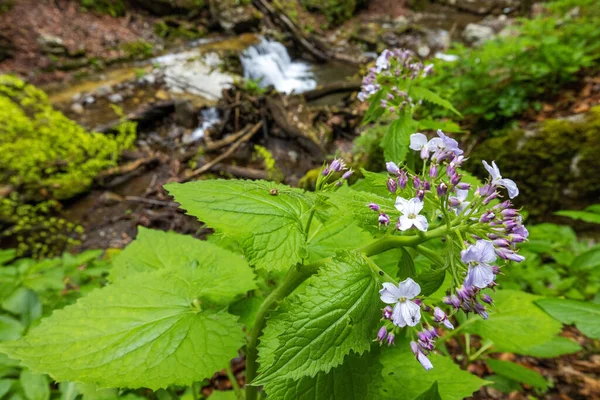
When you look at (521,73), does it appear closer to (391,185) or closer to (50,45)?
(391,185)

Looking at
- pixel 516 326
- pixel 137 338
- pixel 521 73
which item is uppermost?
pixel 521 73

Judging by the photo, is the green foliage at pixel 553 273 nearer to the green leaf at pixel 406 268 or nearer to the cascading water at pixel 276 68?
the green leaf at pixel 406 268

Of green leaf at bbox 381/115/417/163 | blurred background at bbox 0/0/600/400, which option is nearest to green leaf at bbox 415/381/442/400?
green leaf at bbox 381/115/417/163

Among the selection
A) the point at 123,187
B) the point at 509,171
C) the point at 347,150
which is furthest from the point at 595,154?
the point at 123,187

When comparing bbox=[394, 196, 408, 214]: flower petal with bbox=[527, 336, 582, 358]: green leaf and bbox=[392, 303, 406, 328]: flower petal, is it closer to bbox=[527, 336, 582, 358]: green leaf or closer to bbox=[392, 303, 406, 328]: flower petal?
bbox=[392, 303, 406, 328]: flower petal

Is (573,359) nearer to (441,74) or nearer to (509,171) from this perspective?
(509,171)

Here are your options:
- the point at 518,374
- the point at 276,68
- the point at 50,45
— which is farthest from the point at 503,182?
the point at 50,45

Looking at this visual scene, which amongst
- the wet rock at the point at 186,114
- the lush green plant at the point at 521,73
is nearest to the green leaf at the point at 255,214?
the lush green plant at the point at 521,73
